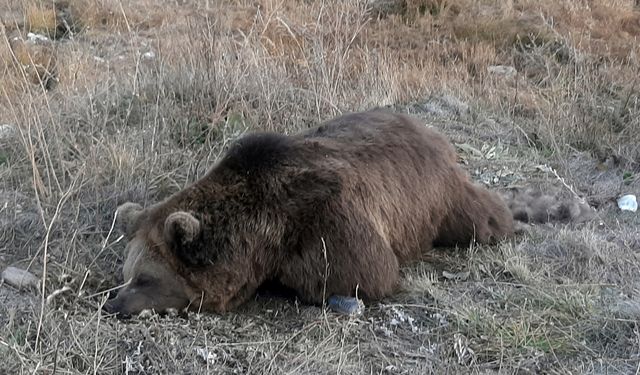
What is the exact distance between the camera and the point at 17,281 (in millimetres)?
4605

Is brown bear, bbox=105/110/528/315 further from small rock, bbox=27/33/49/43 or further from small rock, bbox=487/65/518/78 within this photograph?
small rock, bbox=487/65/518/78

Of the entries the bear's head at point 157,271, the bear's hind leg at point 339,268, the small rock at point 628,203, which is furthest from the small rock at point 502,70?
the bear's head at point 157,271

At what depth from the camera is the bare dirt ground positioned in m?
4.08

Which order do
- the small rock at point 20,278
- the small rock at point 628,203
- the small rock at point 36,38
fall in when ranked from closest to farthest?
the small rock at point 20,278
the small rock at point 628,203
the small rock at point 36,38

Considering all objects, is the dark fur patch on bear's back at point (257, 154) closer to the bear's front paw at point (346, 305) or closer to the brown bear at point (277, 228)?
the brown bear at point (277, 228)

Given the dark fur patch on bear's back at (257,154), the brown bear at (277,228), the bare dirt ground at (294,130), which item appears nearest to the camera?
the bare dirt ground at (294,130)

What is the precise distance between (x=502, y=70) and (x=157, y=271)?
9.90 m

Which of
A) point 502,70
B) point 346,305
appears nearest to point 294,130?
point 346,305

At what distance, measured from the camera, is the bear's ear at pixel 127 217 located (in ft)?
16.0

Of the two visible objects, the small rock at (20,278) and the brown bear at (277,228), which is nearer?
the brown bear at (277,228)

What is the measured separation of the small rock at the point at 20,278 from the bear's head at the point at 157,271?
0.52 metres

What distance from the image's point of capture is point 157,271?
4.44 meters

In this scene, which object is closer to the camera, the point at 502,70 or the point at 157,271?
the point at 157,271

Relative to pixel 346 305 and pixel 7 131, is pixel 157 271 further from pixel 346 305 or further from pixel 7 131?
pixel 7 131
